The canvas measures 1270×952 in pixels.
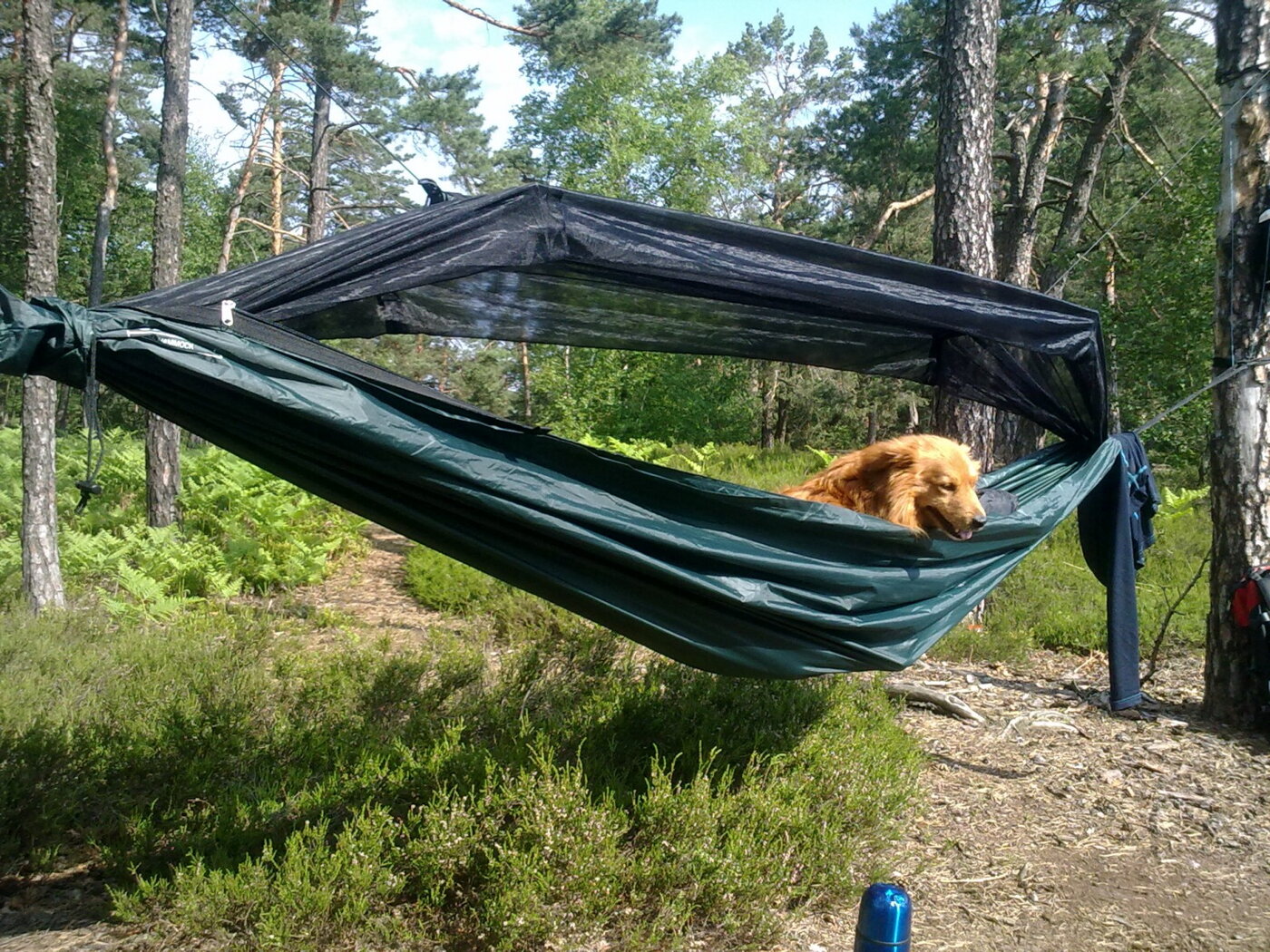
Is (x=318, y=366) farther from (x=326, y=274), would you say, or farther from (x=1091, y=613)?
(x=1091, y=613)

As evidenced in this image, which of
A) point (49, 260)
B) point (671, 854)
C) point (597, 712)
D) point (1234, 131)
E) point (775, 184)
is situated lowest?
point (671, 854)

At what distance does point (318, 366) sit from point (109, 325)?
1.54ft

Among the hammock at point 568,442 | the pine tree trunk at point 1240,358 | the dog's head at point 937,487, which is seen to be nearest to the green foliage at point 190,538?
the hammock at point 568,442

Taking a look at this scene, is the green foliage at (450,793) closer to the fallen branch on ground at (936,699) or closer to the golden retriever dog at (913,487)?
the fallen branch on ground at (936,699)

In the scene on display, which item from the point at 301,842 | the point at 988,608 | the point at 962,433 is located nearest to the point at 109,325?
the point at 301,842

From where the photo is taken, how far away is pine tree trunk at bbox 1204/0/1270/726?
13.9 feet

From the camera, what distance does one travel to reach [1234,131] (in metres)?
4.34

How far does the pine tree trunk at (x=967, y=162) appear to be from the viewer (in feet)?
20.2

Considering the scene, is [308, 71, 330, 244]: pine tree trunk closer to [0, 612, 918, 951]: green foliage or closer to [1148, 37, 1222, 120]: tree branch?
[1148, 37, 1222, 120]: tree branch

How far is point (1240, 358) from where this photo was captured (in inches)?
168

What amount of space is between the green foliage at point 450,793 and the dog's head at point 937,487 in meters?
0.92

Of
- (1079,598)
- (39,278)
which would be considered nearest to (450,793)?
(39,278)

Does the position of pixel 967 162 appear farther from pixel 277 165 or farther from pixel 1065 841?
pixel 277 165

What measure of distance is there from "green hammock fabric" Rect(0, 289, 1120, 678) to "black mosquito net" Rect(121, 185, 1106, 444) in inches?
9.0
